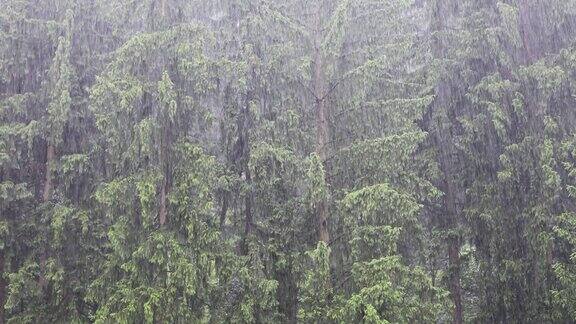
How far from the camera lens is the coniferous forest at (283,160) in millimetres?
11234

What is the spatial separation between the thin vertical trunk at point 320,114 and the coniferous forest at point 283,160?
0.05m

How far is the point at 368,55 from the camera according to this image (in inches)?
503

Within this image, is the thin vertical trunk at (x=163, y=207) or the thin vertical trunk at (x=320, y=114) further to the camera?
the thin vertical trunk at (x=320, y=114)

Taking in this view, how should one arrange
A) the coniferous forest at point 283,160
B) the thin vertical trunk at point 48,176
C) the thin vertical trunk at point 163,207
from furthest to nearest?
the thin vertical trunk at point 48,176
the thin vertical trunk at point 163,207
the coniferous forest at point 283,160

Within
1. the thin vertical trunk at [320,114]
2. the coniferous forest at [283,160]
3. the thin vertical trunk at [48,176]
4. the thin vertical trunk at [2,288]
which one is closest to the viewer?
the coniferous forest at [283,160]

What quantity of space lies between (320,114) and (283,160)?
4.91 ft

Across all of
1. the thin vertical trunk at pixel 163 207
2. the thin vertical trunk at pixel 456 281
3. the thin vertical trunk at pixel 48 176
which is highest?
the thin vertical trunk at pixel 48 176

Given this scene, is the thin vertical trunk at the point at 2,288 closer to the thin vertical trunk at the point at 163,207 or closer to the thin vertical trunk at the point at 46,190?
the thin vertical trunk at the point at 46,190

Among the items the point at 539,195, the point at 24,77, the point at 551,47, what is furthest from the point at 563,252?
the point at 24,77

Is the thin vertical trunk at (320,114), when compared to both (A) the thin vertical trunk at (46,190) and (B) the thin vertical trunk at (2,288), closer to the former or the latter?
(A) the thin vertical trunk at (46,190)

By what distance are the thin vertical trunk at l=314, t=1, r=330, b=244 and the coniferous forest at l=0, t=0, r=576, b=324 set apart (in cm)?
5

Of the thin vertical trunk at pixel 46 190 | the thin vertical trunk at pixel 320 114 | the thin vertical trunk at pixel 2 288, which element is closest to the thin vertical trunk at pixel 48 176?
the thin vertical trunk at pixel 46 190

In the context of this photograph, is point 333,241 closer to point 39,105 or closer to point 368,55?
point 368,55

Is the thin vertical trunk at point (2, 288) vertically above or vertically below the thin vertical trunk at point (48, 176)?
below
